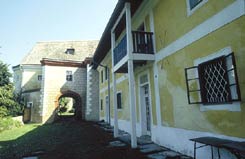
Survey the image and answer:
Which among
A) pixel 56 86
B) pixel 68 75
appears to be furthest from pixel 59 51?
pixel 56 86

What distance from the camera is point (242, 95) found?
3.51m

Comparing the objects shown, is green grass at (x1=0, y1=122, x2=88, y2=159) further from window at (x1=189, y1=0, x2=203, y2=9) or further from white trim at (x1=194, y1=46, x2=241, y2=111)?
window at (x1=189, y1=0, x2=203, y2=9)

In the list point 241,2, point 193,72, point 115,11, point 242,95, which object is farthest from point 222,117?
point 115,11

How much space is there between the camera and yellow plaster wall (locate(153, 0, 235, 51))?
14.3 ft

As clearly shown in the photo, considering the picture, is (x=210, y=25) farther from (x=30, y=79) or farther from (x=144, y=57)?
(x=30, y=79)

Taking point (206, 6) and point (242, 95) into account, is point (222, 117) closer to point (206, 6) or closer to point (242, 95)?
point (242, 95)

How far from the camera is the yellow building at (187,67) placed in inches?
146

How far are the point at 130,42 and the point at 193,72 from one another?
2736 mm

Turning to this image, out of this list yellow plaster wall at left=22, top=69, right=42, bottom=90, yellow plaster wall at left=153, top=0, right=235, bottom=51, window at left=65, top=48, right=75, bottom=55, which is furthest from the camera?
yellow plaster wall at left=22, top=69, right=42, bottom=90

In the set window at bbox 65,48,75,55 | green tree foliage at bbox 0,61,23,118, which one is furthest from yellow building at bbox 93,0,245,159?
window at bbox 65,48,75,55

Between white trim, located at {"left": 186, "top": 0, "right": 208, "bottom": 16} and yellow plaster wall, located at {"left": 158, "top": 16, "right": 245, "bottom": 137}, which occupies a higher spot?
white trim, located at {"left": 186, "top": 0, "right": 208, "bottom": 16}

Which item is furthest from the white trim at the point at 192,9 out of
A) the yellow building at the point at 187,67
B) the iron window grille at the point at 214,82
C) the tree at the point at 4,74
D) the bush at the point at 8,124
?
the tree at the point at 4,74

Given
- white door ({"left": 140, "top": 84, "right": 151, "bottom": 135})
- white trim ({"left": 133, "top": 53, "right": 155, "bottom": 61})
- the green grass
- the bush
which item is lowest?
the green grass

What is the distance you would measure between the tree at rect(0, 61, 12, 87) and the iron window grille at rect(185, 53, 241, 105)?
1858 cm
